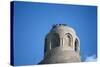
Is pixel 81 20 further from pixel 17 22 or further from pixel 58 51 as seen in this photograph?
pixel 17 22

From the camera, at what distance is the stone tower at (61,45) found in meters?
1.80

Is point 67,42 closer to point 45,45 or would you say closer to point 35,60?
point 45,45

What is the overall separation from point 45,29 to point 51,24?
0.23 feet

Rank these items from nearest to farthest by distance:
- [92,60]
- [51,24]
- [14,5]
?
[14,5] → [51,24] → [92,60]

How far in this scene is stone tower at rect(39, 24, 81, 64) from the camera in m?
1.80

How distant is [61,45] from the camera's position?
1.83 metres

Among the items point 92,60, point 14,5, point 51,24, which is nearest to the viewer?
point 14,5

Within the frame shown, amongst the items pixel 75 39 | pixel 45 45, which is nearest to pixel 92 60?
pixel 75 39

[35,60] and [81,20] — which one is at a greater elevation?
[81,20]

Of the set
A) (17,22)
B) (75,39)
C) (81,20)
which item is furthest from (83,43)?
→ (17,22)

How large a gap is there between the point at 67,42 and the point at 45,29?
0.76 feet

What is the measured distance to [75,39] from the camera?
1883 millimetres

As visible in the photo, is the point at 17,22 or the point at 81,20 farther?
the point at 81,20

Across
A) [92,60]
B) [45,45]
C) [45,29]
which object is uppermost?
[45,29]
